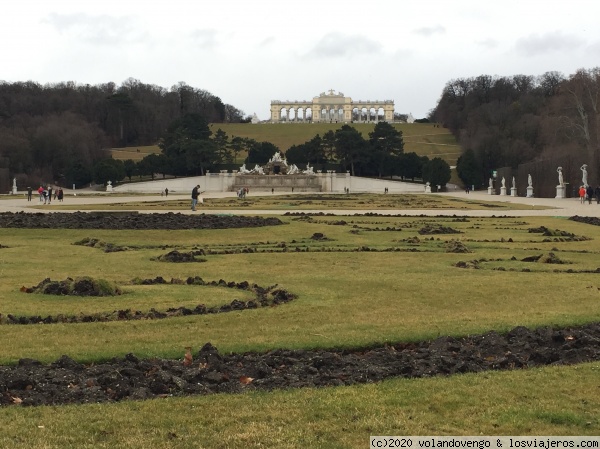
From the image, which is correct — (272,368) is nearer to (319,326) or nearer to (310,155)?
(319,326)

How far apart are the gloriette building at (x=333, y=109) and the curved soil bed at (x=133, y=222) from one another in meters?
132

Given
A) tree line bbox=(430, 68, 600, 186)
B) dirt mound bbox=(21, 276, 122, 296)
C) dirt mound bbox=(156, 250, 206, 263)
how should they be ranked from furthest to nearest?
tree line bbox=(430, 68, 600, 186) < dirt mound bbox=(156, 250, 206, 263) < dirt mound bbox=(21, 276, 122, 296)

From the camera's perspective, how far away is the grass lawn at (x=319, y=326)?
19.1ft

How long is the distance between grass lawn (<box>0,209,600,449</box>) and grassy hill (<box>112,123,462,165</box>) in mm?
95338

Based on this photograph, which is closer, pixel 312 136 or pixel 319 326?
pixel 319 326

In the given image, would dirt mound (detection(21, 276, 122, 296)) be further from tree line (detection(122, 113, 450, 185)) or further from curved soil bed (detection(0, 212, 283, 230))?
tree line (detection(122, 113, 450, 185))

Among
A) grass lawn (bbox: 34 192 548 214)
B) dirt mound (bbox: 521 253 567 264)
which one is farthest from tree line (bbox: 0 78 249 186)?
dirt mound (bbox: 521 253 567 264)

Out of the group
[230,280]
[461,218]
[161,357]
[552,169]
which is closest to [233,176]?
[552,169]

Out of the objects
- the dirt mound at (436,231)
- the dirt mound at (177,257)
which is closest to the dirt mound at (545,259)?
the dirt mound at (177,257)

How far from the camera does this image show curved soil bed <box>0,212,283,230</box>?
26.2 meters

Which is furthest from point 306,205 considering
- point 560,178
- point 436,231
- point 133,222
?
point 436,231

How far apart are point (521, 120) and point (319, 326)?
87.6 metres

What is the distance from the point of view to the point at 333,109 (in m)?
165

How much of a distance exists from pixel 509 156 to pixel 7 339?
279ft
